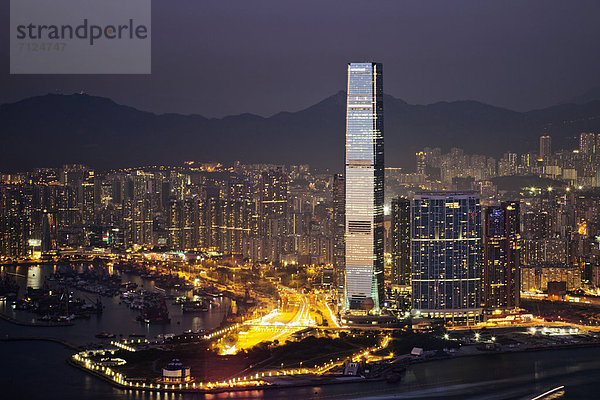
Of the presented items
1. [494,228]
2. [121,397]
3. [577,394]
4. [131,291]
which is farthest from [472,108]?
[121,397]

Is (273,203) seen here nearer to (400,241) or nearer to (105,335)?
(400,241)

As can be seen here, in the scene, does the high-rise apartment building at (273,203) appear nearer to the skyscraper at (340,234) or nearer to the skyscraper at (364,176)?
the skyscraper at (340,234)

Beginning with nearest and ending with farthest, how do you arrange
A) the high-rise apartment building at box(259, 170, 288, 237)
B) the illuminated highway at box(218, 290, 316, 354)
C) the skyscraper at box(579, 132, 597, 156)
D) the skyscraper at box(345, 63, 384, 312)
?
the illuminated highway at box(218, 290, 316, 354), the skyscraper at box(345, 63, 384, 312), the skyscraper at box(579, 132, 597, 156), the high-rise apartment building at box(259, 170, 288, 237)

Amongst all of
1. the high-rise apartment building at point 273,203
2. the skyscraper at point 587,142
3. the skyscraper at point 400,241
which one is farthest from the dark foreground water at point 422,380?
the high-rise apartment building at point 273,203

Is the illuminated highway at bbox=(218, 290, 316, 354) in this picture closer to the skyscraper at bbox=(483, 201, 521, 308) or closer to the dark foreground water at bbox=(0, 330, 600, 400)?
the dark foreground water at bbox=(0, 330, 600, 400)

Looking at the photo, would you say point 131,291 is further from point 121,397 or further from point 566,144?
point 566,144

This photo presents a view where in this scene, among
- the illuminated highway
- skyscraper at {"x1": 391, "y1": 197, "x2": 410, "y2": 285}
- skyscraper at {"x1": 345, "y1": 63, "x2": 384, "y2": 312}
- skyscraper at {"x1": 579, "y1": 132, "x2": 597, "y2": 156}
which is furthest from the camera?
skyscraper at {"x1": 579, "y1": 132, "x2": 597, "y2": 156}

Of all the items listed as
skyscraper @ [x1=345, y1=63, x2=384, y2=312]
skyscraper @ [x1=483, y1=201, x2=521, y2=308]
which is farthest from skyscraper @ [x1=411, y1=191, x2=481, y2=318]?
skyscraper @ [x1=345, y1=63, x2=384, y2=312]
